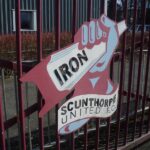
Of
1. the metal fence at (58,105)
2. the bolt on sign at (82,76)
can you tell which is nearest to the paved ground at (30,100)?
the metal fence at (58,105)

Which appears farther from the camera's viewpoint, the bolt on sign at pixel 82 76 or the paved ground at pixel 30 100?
the paved ground at pixel 30 100

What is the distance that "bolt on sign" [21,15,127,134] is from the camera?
2.69 m

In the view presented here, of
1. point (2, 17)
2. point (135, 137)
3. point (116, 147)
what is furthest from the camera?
point (2, 17)

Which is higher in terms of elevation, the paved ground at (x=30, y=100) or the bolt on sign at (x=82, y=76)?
the bolt on sign at (x=82, y=76)

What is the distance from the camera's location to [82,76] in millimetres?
3021

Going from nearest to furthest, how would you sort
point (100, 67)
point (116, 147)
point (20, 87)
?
point (20, 87)
point (100, 67)
point (116, 147)

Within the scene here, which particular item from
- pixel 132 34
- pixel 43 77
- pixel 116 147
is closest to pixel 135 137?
pixel 116 147

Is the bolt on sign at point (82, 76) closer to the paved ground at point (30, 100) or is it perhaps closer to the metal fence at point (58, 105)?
the metal fence at point (58, 105)

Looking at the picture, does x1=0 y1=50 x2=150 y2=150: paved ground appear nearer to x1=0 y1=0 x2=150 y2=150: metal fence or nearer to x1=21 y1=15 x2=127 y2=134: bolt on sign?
x1=0 y1=0 x2=150 y2=150: metal fence

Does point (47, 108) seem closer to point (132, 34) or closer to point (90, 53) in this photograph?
point (90, 53)

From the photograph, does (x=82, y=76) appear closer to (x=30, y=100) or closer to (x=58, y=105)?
(x=58, y=105)

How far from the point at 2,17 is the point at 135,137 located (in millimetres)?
8716

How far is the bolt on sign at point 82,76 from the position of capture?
2.69 metres

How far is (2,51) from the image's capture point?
8.62 metres
